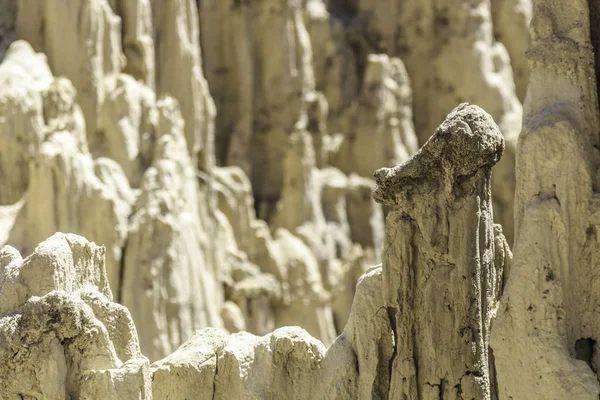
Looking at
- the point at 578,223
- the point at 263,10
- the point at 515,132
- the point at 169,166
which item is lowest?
the point at 578,223

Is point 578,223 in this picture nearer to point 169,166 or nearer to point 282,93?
point 169,166

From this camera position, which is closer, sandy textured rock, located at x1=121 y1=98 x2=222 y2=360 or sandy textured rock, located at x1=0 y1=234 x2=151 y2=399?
sandy textured rock, located at x1=0 y1=234 x2=151 y2=399

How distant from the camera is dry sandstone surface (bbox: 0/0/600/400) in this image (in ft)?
39.3

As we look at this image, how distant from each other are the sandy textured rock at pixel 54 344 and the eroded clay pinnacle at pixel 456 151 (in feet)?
10.0

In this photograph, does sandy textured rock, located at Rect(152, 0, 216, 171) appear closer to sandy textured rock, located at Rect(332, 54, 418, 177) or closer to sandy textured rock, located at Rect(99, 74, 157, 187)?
sandy textured rock, located at Rect(99, 74, 157, 187)

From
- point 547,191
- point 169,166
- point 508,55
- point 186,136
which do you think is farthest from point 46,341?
point 508,55

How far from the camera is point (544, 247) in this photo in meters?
11.6

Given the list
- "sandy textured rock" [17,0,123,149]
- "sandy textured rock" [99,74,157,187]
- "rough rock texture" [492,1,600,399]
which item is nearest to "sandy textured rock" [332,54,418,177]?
"sandy textured rock" [99,74,157,187]

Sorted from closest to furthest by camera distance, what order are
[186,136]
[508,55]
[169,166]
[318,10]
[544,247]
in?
[544,247] < [169,166] < [186,136] < [318,10] < [508,55]

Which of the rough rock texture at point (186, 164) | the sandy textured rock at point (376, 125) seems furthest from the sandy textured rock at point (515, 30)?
the sandy textured rock at point (376, 125)

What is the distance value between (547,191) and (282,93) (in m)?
19.7

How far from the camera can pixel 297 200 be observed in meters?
30.1

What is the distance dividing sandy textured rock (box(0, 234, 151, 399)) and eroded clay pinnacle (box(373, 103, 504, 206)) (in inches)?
120

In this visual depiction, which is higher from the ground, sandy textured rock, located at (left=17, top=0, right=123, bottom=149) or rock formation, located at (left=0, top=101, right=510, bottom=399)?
sandy textured rock, located at (left=17, top=0, right=123, bottom=149)
